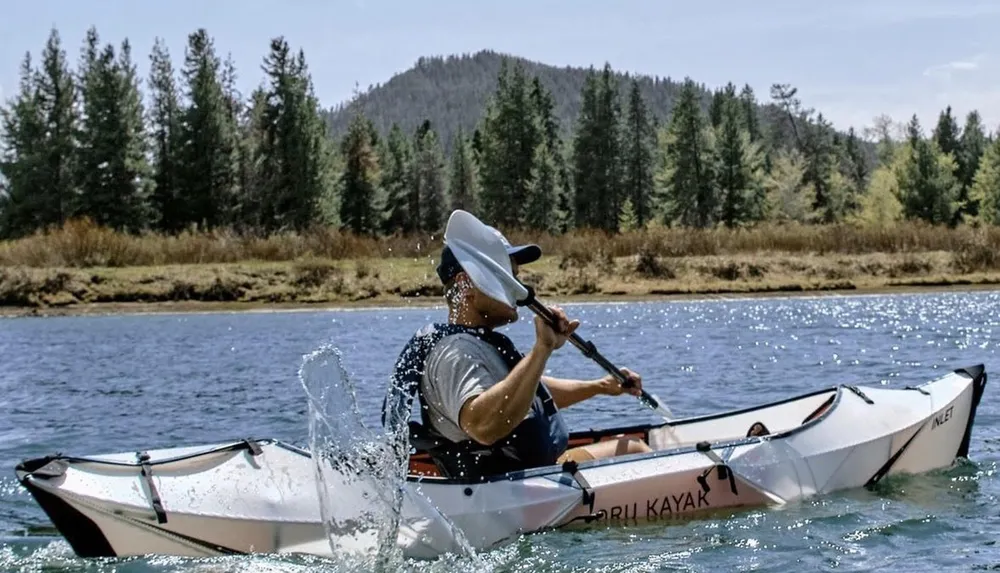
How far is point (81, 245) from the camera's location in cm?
3028

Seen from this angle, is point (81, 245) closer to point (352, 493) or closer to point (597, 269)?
point (597, 269)

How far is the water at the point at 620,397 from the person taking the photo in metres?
5.57

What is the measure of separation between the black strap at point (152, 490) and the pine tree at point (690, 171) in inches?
2173

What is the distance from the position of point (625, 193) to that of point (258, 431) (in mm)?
57364

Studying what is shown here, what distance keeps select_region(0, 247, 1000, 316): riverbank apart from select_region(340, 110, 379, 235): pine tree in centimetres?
2744

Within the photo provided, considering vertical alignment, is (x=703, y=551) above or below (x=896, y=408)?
below

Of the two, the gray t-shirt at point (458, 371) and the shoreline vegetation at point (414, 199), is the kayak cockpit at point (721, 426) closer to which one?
the gray t-shirt at point (458, 371)

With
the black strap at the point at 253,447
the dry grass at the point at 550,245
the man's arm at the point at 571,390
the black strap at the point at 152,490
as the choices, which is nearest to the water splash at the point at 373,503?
the black strap at the point at 253,447

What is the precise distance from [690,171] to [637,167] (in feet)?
22.4

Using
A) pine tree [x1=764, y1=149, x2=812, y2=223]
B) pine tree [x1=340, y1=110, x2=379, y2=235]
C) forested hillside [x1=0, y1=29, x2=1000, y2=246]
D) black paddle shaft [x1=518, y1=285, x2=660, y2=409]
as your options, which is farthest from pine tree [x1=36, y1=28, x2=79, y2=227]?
black paddle shaft [x1=518, y1=285, x2=660, y2=409]

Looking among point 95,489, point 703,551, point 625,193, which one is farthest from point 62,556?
point 625,193

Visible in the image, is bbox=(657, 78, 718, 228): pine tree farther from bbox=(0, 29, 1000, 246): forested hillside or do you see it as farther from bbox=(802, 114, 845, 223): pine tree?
bbox=(802, 114, 845, 223): pine tree

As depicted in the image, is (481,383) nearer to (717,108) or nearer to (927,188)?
(927,188)

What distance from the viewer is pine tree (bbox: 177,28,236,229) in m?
51.5
